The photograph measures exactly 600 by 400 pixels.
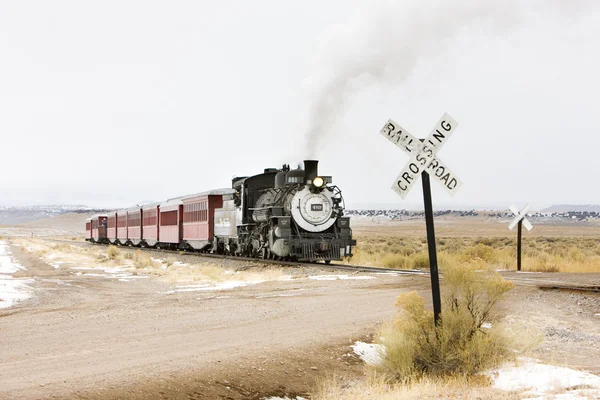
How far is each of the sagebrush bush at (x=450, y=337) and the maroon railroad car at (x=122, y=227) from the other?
162ft

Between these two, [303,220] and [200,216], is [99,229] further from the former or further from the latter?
[303,220]

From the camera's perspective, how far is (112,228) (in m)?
61.5

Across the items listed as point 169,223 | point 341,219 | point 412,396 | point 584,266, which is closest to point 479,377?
point 412,396

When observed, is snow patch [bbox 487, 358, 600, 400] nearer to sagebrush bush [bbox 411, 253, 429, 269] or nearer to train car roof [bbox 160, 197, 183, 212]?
sagebrush bush [bbox 411, 253, 429, 269]

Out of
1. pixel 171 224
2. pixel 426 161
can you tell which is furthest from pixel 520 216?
pixel 171 224

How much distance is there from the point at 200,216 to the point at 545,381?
89.3 ft

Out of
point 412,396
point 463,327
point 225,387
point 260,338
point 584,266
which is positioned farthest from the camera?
point 584,266

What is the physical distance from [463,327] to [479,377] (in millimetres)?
861

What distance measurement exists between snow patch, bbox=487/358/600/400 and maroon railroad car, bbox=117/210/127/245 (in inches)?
1972

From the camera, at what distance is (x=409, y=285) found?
16.4 m

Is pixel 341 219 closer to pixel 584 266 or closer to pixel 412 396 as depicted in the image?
pixel 584 266

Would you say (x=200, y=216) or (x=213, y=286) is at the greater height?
(x=200, y=216)

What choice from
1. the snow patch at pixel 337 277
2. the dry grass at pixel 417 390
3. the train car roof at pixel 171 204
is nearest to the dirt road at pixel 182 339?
the dry grass at pixel 417 390

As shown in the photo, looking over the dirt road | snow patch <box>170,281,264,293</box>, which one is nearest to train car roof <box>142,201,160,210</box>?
snow patch <box>170,281,264,293</box>
